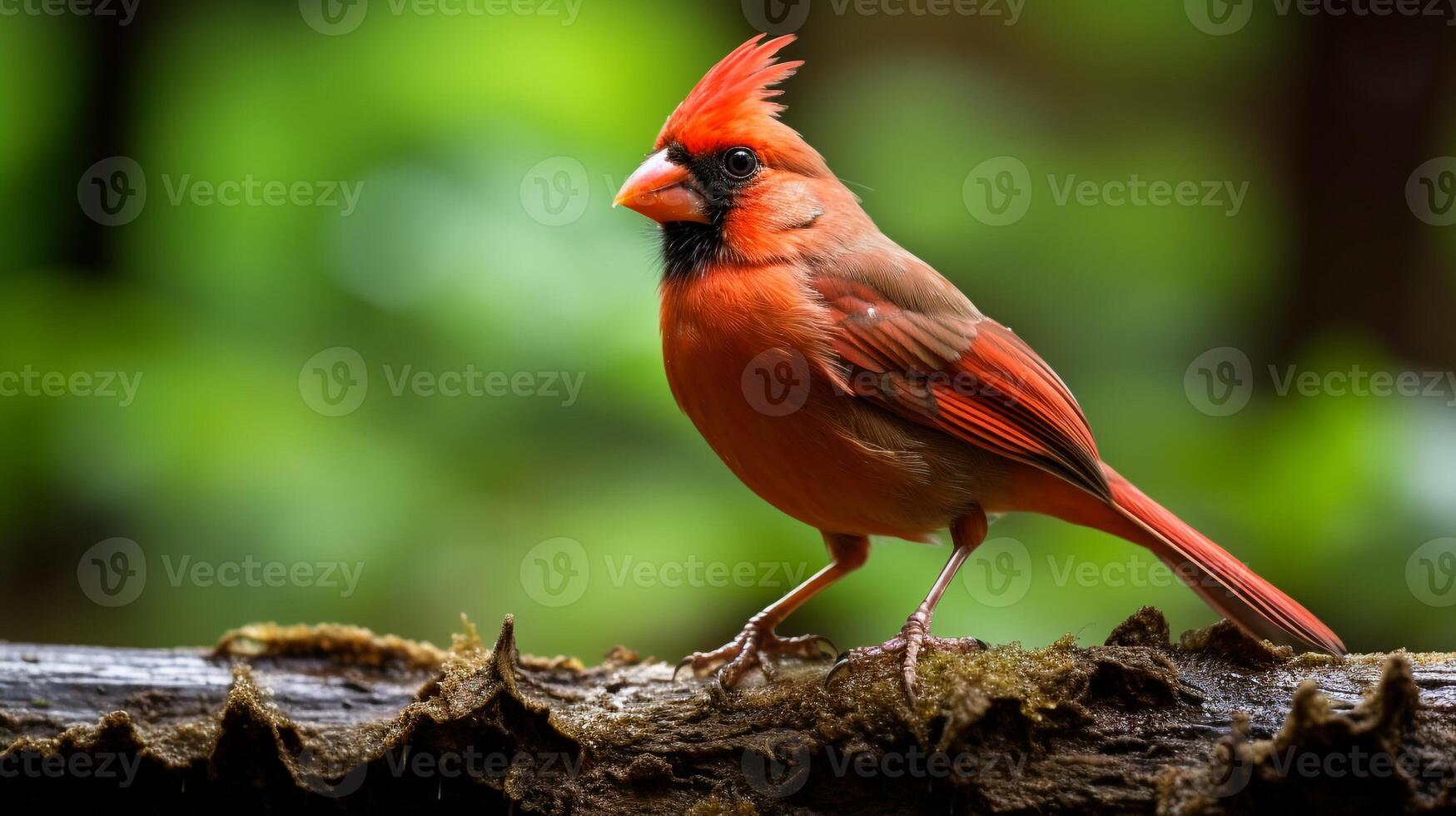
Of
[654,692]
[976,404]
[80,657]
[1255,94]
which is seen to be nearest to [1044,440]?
[976,404]

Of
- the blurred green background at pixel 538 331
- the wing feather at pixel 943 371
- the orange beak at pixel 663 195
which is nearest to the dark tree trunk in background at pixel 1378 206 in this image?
the blurred green background at pixel 538 331

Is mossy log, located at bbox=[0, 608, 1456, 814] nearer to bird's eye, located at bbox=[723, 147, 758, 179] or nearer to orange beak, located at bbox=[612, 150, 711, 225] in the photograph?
orange beak, located at bbox=[612, 150, 711, 225]

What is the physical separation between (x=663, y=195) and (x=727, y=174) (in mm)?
195

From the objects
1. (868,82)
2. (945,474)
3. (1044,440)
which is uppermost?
(868,82)

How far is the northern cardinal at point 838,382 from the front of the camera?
107 inches

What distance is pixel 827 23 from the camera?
5617mm

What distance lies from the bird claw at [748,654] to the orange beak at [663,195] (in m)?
1.16

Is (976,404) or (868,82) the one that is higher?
(868,82)

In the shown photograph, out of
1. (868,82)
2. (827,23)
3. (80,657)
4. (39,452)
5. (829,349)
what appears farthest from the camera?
(827,23)

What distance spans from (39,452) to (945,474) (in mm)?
3558

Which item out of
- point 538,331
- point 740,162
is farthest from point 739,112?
point 538,331

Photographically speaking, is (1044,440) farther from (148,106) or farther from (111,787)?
(148,106)

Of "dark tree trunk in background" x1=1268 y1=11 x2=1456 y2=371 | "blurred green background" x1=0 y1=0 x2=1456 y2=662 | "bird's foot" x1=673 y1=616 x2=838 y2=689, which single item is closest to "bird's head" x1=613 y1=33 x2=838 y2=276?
"blurred green background" x1=0 y1=0 x2=1456 y2=662

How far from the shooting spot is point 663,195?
9.96ft
